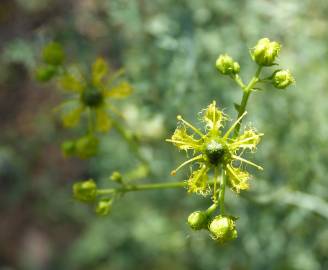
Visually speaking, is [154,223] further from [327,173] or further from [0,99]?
[0,99]

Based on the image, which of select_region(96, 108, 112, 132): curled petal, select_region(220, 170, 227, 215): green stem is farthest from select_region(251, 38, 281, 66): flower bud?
select_region(96, 108, 112, 132): curled petal

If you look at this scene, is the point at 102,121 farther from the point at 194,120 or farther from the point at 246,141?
the point at 246,141

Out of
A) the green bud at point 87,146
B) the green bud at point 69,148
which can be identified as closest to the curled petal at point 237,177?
the green bud at point 87,146

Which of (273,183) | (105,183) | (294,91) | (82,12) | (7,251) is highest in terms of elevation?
(82,12)

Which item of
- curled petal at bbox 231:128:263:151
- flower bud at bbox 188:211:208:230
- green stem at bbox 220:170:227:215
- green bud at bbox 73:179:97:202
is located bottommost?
green bud at bbox 73:179:97:202

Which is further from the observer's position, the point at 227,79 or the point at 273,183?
the point at 227,79

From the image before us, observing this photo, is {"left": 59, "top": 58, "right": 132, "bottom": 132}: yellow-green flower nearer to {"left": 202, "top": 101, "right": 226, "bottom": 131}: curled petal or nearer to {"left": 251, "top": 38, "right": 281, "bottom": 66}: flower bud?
{"left": 202, "top": 101, "right": 226, "bottom": 131}: curled petal

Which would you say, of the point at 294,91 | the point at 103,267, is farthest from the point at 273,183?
the point at 103,267
